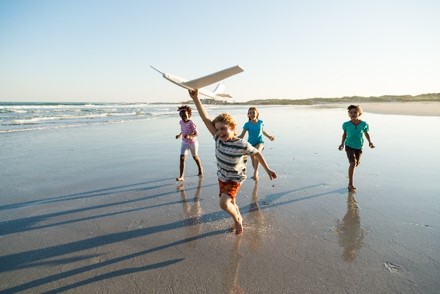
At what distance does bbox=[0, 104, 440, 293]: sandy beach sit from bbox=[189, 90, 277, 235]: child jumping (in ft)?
1.52

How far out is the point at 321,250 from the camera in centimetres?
338

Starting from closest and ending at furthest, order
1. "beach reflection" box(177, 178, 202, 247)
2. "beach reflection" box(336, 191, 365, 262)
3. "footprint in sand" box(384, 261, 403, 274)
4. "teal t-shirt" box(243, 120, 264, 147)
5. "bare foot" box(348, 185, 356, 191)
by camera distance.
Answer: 1. "footprint in sand" box(384, 261, 403, 274)
2. "beach reflection" box(336, 191, 365, 262)
3. "beach reflection" box(177, 178, 202, 247)
4. "bare foot" box(348, 185, 356, 191)
5. "teal t-shirt" box(243, 120, 264, 147)

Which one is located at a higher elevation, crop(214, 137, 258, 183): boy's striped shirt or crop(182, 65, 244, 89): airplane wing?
crop(182, 65, 244, 89): airplane wing

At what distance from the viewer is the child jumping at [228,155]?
3.59 metres

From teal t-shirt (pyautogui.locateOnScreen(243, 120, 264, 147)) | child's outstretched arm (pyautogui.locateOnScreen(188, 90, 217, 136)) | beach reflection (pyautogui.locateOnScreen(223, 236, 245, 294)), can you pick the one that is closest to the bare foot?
teal t-shirt (pyautogui.locateOnScreen(243, 120, 264, 147))

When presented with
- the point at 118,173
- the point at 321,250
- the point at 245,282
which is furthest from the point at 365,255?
the point at 118,173

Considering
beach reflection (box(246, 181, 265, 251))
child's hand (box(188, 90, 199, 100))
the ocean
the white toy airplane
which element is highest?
the white toy airplane

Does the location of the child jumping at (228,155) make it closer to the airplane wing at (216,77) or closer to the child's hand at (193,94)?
the child's hand at (193,94)

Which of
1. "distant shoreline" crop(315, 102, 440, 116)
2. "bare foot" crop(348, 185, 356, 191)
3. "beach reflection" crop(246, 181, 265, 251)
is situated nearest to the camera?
"beach reflection" crop(246, 181, 265, 251)

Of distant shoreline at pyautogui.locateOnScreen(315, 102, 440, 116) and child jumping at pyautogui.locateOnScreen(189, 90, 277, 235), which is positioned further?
distant shoreline at pyautogui.locateOnScreen(315, 102, 440, 116)

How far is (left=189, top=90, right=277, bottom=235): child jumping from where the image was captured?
11.8 ft

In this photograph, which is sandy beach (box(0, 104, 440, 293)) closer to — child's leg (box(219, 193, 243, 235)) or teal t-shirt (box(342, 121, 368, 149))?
child's leg (box(219, 193, 243, 235))

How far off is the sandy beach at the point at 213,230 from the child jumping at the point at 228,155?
463mm

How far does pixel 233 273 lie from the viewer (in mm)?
2930
